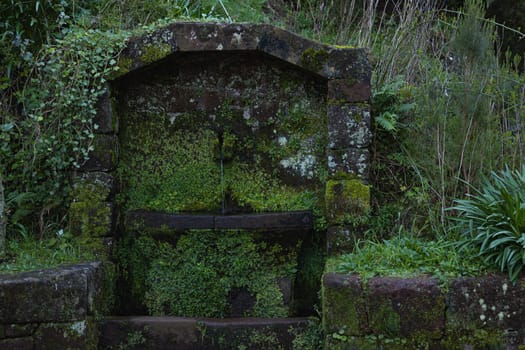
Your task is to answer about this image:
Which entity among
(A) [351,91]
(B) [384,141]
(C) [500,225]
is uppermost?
(A) [351,91]

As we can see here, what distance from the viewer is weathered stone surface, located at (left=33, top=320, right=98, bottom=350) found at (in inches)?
160

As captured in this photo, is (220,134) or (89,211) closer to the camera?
(89,211)

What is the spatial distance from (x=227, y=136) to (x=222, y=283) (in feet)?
4.22

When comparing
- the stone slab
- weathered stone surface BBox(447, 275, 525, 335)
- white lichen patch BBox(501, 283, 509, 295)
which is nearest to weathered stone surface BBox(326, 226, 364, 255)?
the stone slab

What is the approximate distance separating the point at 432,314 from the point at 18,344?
2.83 m

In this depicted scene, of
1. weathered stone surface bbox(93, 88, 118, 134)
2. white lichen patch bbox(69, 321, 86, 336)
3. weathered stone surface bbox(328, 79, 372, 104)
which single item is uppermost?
weathered stone surface bbox(328, 79, 372, 104)

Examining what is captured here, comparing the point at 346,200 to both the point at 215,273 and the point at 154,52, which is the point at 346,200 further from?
the point at 154,52

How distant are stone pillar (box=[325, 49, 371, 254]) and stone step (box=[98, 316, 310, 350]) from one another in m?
0.79

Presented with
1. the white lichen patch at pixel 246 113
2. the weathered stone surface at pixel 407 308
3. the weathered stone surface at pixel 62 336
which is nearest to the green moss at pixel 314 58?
the white lichen patch at pixel 246 113

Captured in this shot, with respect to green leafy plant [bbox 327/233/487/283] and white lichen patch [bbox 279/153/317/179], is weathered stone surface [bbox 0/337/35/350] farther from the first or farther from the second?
white lichen patch [bbox 279/153/317/179]

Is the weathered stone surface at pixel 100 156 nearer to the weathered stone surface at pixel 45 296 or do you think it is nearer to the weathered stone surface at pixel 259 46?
the weathered stone surface at pixel 259 46

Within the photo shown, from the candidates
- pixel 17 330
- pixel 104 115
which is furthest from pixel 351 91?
pixel 17 330

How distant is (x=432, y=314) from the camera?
393cm

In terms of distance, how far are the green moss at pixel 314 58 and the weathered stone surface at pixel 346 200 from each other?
982 millimetres
